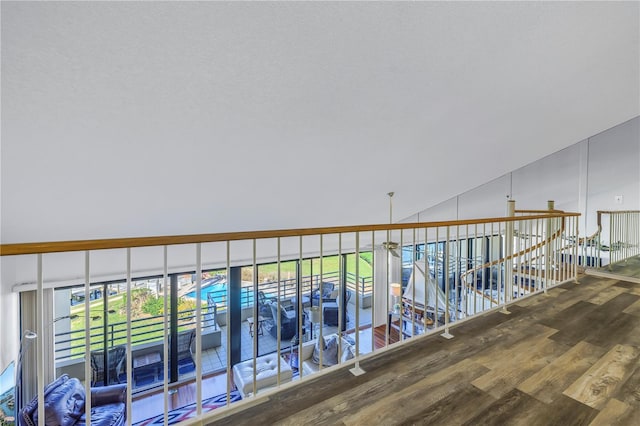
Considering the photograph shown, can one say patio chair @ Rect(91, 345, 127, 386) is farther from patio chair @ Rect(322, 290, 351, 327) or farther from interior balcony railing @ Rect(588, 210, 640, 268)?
interior balcony railing @ Rect(588, 210, 640, 268)

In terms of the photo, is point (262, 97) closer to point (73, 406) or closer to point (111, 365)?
point (73, 406)

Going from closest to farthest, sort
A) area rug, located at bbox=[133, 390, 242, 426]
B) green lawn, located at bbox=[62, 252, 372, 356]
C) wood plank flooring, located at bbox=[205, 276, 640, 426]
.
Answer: wood plank flooring, located at bbox=[205, 276, 640, 426] < area rug, located at bbox=[133, 390, 242, 426] < green lawn, located at bbox=[62, 252, 372, 356]

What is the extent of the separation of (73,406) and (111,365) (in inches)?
63.2

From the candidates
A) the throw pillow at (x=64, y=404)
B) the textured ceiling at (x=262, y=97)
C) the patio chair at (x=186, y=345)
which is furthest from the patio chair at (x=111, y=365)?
the textured ceiling at (x=262, y=97)

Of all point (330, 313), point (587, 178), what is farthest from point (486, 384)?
point (330, 313)

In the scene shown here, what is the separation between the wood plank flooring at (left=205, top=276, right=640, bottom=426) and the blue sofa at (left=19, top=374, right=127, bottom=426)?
280 centimetres

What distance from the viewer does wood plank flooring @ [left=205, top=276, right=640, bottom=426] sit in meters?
1.59

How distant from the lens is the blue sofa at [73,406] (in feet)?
9.99

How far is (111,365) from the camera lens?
191 inches

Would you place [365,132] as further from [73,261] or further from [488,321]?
[73,261]

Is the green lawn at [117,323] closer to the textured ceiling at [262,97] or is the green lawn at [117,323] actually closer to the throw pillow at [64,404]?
the throw pillow at [64,404]

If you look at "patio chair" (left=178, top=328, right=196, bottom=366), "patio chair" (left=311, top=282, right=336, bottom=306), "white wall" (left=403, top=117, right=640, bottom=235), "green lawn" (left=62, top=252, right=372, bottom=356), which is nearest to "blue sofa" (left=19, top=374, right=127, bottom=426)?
"green lawn" (left=62, top=252, right=372, bottom=356)

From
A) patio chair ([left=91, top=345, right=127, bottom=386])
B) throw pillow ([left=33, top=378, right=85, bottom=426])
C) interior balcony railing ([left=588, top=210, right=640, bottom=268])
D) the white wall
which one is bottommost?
patio chair ([left=91, top=345, right=127, bottom=386])

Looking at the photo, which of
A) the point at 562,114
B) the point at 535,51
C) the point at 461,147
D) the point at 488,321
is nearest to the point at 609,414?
the point at 488,321
